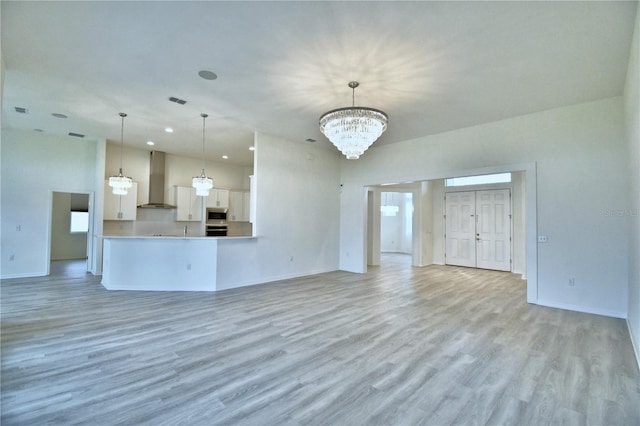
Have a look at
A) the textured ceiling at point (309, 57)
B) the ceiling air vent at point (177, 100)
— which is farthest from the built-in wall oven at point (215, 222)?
the ceiling air vent at point (177, 100)

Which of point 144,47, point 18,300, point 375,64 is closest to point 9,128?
point 18,300

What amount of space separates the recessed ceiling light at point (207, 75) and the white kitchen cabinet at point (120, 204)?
5300 millimetres

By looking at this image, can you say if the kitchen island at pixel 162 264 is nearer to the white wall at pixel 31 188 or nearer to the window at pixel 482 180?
the white wall at pixel 31 188

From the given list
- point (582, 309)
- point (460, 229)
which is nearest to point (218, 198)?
point (460, 229)

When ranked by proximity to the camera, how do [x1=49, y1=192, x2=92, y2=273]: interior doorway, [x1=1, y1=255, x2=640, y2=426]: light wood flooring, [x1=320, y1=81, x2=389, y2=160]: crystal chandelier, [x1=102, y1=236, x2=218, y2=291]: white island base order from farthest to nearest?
[x1=49, y1=192, x2=92, y2=273]: interior doorway, [x1=102, y1=236, x2=218, y2=291]: white island base, [x1=320, y1=81, x2=389, y2=160]: crystal chandelier, [x1=1, y1=255, x2=640, y2=426]: light wood flooring

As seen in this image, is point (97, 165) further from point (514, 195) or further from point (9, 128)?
point (514, 195)

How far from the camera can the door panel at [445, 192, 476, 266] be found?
8.73 metres

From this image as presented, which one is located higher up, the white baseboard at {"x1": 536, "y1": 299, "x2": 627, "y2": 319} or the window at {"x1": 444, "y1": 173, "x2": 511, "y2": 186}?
the window at {"x1": 444, "y1": 173, "x2": 511, "y2": 186}

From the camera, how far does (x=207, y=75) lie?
3.87 metres

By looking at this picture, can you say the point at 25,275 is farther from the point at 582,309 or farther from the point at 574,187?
the point at 574,187

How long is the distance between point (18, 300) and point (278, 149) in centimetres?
527

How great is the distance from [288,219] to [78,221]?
27.6ft

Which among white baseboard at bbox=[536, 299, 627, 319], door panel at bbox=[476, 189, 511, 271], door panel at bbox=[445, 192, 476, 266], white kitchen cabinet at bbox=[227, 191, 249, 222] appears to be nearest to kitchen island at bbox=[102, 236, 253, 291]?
white kitchen cabinet at bbox=[227, 191, 249, 222]

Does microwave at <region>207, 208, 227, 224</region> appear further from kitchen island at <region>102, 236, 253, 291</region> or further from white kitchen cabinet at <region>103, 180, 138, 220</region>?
kitchen island at <region>102, 236, 253, 291</region>
